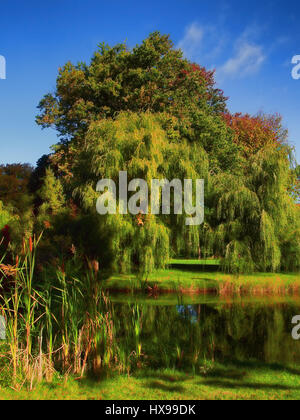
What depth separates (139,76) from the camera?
2156 cm

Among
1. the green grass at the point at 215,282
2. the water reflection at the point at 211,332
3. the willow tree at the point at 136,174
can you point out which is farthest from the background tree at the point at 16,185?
the water reflection at the point at 211,332

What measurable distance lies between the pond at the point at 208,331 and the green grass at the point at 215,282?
1.07 m

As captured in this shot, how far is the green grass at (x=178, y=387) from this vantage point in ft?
15.9

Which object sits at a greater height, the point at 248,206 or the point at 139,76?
the point at 139,76

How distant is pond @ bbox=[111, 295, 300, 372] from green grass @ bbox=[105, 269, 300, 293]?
107cm

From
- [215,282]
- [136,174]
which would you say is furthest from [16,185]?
[215,282]

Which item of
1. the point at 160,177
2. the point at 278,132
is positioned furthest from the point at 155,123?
the point at 278,132

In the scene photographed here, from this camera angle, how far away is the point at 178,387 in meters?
5.18
